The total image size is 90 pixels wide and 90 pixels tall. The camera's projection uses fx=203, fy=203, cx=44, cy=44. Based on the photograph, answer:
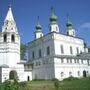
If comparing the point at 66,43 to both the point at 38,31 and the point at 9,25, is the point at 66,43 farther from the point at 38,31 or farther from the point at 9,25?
the point at 9,25

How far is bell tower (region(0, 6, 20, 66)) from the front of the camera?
3853 centimetres

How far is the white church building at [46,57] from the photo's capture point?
3849 cm

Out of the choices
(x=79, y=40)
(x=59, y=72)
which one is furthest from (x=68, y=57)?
(x=79, y=40)

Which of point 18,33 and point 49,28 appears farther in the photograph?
point 49,28

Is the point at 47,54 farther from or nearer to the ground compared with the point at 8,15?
nearer to the ground

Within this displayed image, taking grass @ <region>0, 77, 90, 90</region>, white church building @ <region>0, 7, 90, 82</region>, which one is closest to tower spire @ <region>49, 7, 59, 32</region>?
white church building @ <region>0, 7, 90, 82</region>

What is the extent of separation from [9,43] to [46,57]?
801 cm

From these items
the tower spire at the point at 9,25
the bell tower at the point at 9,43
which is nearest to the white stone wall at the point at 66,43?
the bell tower at the point at 9,43

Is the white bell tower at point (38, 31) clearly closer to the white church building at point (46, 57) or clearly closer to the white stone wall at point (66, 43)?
the white church building at point (46, 57)

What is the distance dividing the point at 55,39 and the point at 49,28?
19.2ft

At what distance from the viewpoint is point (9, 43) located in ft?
129

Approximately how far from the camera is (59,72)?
3869 centimetres

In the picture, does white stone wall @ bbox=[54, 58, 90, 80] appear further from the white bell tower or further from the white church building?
the white bell tower

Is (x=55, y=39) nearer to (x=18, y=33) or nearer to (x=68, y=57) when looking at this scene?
(x=68, y=57)
